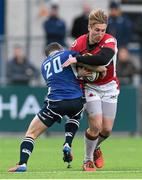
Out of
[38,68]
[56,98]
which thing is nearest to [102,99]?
[56,98]

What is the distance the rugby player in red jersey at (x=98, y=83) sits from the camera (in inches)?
523

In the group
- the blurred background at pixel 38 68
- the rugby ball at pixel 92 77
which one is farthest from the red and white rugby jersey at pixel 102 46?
the blurred background at pixel 38 68

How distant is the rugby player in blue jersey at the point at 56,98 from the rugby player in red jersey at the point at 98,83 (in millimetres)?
191

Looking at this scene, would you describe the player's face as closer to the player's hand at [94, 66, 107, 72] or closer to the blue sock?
the player's hand at [94, 66, 107, 72]

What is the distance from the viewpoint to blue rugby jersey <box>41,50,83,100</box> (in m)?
13.4

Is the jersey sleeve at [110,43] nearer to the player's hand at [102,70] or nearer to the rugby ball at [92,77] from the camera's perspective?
the player's hand at [102,70]

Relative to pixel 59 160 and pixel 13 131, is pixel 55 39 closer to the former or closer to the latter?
pixel 13 131

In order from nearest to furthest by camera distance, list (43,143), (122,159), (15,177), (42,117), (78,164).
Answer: (15,177), (42,117), (78,164), (122,159), (43,143)

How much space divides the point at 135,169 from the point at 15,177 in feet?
7.86

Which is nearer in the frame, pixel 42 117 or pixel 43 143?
pixel 42 117

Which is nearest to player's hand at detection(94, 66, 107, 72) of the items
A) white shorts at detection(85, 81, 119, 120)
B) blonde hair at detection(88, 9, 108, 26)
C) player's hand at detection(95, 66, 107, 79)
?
player's hand at detection(95, 66, 107, 79)

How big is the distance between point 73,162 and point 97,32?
3.02 meters

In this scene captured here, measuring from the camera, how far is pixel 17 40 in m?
23.7

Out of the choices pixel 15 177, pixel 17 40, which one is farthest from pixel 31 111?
pixel 15 177
